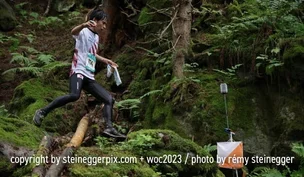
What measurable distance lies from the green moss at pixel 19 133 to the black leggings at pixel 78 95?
54 cm

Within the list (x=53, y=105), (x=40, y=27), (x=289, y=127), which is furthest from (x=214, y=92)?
(x=40, y=27)

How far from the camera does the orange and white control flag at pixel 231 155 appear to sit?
550 cm

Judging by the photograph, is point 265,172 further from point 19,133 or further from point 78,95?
point 19,133

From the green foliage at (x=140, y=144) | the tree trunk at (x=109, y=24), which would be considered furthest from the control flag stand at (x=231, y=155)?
the tree trunk at (x=109, y=24)

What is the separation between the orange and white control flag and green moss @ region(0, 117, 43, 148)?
259 cm

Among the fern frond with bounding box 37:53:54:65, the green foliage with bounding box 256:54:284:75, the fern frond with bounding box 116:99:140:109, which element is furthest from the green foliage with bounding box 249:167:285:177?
the fern frond with bounding box 37:53:54:65

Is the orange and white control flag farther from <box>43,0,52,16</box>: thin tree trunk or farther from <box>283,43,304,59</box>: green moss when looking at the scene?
<box>43,0,52,16</box>: thin tree trunk

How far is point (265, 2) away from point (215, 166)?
4.41 meters

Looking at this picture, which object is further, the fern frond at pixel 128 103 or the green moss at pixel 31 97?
the green moss at pixel 31 97

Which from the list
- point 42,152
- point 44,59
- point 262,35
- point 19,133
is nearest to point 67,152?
point 42,152

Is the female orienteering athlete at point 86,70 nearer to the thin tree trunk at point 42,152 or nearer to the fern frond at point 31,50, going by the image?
the thin tree trunk at point 42,152

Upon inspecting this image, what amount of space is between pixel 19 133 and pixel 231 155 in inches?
116

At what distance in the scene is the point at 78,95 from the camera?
588 centimetres

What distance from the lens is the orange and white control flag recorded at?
18.0ft
